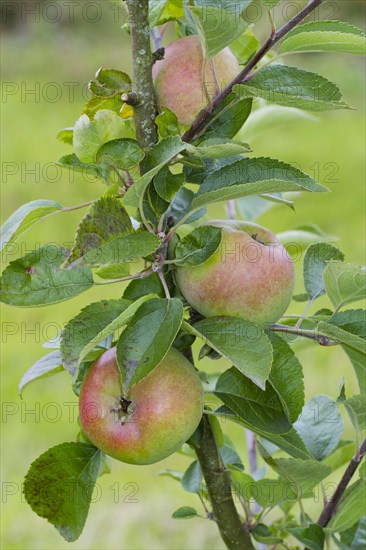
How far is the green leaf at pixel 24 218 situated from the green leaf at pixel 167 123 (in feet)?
0.35

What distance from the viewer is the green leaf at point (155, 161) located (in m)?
0.51

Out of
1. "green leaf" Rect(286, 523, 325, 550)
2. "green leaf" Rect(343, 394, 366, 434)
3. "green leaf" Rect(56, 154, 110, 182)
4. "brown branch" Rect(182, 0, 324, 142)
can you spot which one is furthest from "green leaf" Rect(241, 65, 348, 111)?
"green leaf" Rect(286, 523, 325, 550)

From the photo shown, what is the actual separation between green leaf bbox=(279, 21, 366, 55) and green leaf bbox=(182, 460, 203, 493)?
0.42 m

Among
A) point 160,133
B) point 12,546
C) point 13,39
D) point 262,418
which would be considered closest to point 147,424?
point 262,418

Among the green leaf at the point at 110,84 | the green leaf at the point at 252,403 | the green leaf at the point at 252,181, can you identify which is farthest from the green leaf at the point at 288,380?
the green leaf at the point at 110,84

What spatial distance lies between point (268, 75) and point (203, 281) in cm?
15

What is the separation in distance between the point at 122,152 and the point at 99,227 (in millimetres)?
57

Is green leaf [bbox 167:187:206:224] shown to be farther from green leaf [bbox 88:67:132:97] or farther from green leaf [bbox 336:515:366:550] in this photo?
green leaf [bbox 336:515:366:550]

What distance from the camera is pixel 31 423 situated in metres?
1.92

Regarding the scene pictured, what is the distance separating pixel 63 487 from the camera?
63 cm

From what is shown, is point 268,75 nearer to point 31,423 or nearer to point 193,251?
point 193,251

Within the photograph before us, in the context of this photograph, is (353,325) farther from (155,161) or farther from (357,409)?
(155,161)

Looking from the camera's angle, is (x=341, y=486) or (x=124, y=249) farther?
(x=341, y=486)

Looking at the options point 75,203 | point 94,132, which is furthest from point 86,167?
point 75,203
